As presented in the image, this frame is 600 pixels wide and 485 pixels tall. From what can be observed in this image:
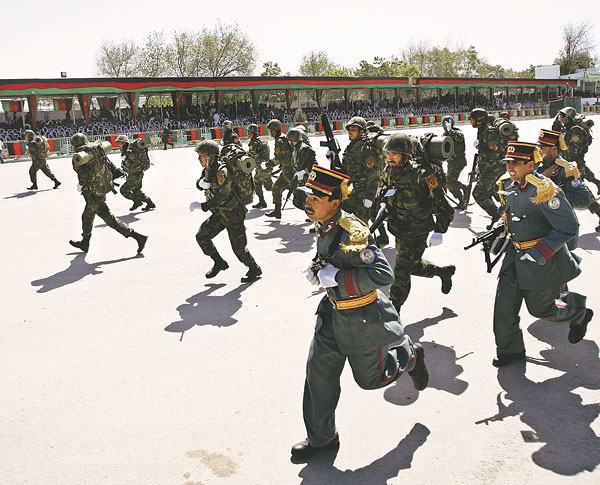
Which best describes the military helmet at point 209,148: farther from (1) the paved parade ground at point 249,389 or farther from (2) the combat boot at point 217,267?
(1) the paved parade ground at point 249,389

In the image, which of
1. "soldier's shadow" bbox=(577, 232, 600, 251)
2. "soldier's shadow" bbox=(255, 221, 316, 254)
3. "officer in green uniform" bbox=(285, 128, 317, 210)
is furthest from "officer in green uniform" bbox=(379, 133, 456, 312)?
"officer in green uniform" bbox=(285, 128, 317, 210)

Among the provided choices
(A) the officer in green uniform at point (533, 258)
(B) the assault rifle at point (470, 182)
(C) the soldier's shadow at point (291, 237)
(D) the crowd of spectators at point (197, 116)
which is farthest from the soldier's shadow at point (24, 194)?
(D) the crowd of spectators at point (197, 116)

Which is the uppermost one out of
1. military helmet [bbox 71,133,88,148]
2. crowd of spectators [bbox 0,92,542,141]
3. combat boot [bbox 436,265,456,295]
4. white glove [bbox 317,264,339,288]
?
crowd of spectators [bbox 0,92,542,141]

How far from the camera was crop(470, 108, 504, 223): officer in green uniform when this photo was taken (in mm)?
9844

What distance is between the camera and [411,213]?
5.69m

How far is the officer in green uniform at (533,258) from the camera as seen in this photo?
4.48m

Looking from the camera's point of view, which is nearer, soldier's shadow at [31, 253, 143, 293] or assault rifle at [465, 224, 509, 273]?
assault rifle at [465, 224, 509, 273]

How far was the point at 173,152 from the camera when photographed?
29766mm

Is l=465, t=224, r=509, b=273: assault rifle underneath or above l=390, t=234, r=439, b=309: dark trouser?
above

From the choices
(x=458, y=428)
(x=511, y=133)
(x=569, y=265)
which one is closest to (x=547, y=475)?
(x=458, y=428)

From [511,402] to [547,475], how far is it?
877 millimetres

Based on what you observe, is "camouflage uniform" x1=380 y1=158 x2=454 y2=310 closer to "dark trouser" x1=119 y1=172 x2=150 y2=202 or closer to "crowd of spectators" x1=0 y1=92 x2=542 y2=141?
"dark trouser" x1=119 y1=172 x2=150 y2=202

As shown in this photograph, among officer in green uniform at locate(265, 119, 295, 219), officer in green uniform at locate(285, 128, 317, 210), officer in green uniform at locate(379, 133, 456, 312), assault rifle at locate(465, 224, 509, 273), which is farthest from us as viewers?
officer in green uniform at locate(265, 119, 295, 219)

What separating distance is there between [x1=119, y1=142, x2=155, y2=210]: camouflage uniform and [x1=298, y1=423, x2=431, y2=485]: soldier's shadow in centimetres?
1039
